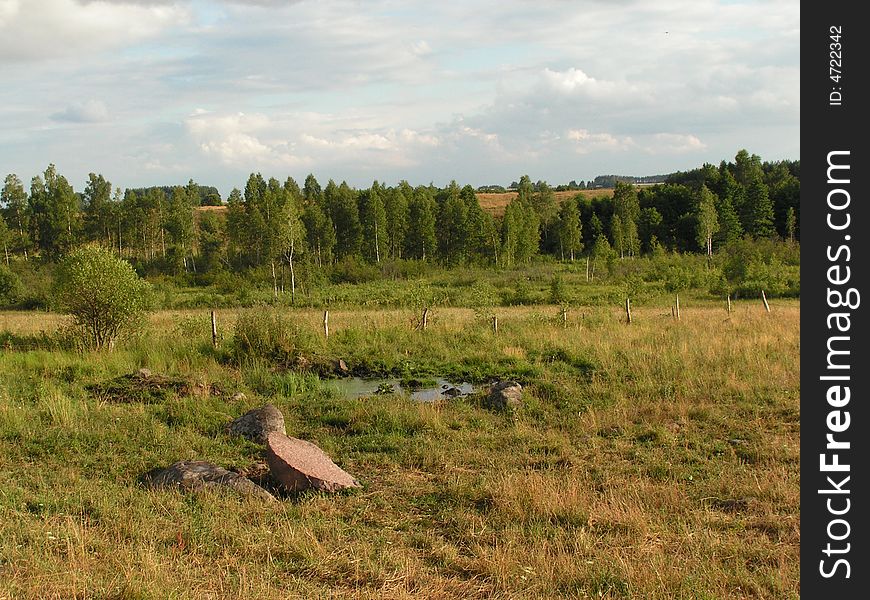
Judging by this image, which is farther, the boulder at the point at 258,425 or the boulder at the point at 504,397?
the boulder at the point at 504,397

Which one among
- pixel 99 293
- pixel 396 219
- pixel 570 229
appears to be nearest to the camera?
pixel 99 293

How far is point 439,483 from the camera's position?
32.2 feet

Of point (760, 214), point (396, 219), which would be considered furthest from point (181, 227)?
point (760, 214)

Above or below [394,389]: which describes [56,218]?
above

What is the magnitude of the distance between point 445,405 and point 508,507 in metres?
6.27

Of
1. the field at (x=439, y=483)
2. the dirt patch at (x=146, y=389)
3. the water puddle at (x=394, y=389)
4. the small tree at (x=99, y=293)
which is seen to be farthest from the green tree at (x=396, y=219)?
the dirt patch at (x=146, y=389)

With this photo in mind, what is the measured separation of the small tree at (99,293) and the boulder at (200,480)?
1226cm

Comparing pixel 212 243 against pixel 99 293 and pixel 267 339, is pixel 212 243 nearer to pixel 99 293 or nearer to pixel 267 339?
pixel 99 293

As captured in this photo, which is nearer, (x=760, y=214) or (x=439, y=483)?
(x=439, y=483)

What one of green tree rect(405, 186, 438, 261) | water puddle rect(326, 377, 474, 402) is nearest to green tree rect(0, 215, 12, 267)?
green tree rect(405, 186, 438, 261)

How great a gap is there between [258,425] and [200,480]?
3.08 meters

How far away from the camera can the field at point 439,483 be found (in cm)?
638

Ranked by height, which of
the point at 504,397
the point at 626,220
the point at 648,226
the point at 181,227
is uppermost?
the point at 626,220

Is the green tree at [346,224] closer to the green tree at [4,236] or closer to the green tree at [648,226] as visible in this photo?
the green tree at [4,236]
